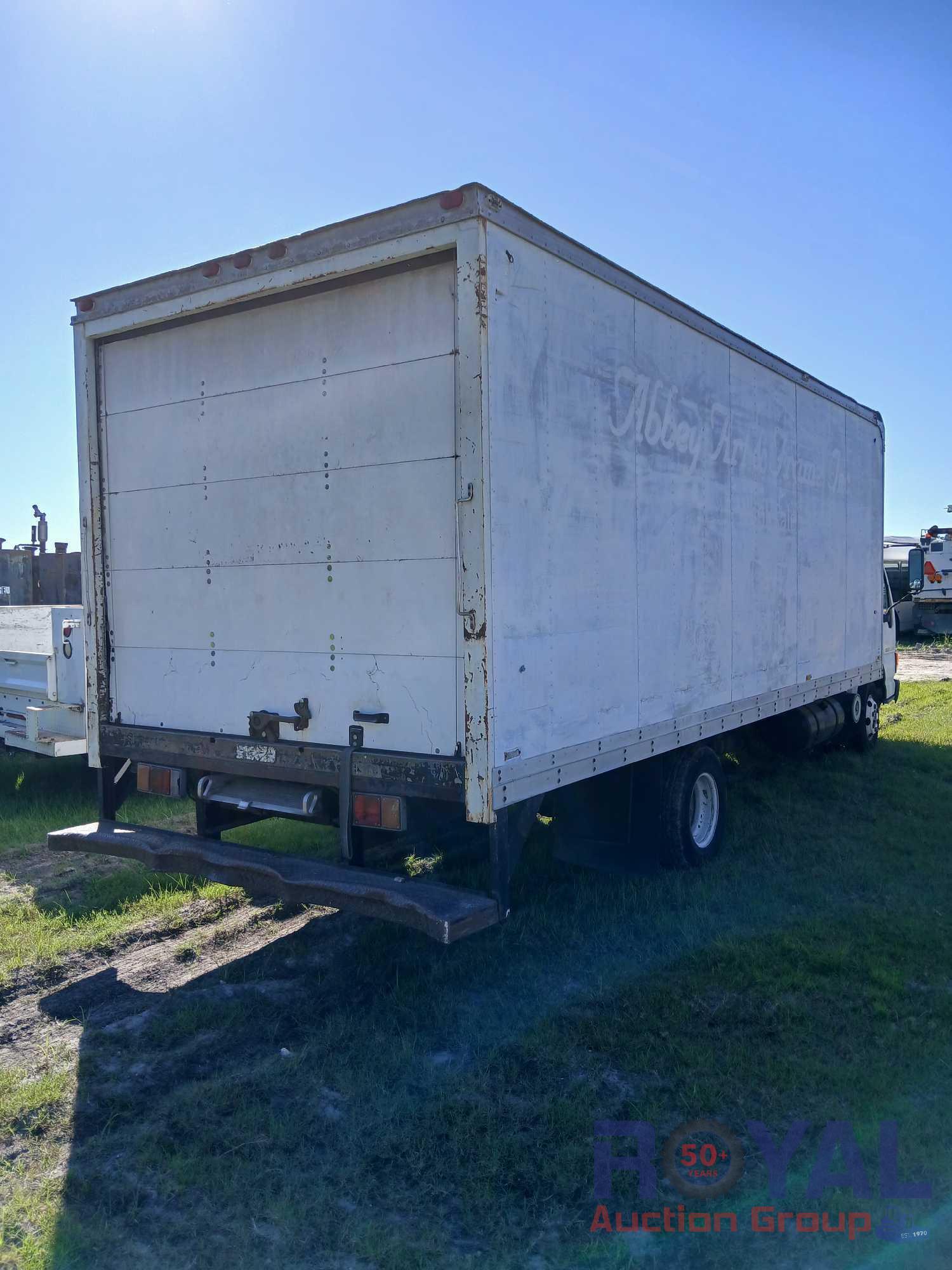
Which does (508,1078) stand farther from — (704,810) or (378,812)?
(704,810)

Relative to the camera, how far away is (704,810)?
680 centimetres

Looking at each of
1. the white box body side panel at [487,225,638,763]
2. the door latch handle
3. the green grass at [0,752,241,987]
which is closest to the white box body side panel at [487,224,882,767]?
the white box body side panel at [487,225,638,763]

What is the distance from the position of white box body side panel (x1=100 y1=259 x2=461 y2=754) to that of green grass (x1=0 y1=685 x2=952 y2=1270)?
4.19ft

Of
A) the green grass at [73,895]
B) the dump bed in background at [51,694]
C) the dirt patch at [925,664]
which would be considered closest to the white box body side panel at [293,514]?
the green grass at [73,895]

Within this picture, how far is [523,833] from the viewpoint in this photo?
4.59 metres

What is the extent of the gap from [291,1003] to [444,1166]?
4.94 feet

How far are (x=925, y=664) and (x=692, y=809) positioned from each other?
15.7m

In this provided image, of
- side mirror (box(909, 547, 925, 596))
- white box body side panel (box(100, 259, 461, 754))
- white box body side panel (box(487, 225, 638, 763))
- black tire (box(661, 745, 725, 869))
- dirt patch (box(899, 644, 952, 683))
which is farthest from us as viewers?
dirt patch (box(899, 644, 952, 683))

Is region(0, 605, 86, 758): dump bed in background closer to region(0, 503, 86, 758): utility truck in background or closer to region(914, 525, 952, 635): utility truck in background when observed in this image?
region(0, 503, 86, 758): utility truck in background

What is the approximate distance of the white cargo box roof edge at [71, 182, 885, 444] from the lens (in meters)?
4.19

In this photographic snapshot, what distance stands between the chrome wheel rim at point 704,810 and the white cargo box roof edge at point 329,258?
2.92 meters

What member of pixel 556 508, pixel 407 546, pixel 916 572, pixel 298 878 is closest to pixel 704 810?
pixel 556 508

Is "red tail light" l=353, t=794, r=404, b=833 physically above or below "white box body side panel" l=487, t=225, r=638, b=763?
below

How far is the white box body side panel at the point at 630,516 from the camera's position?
14.2ft
